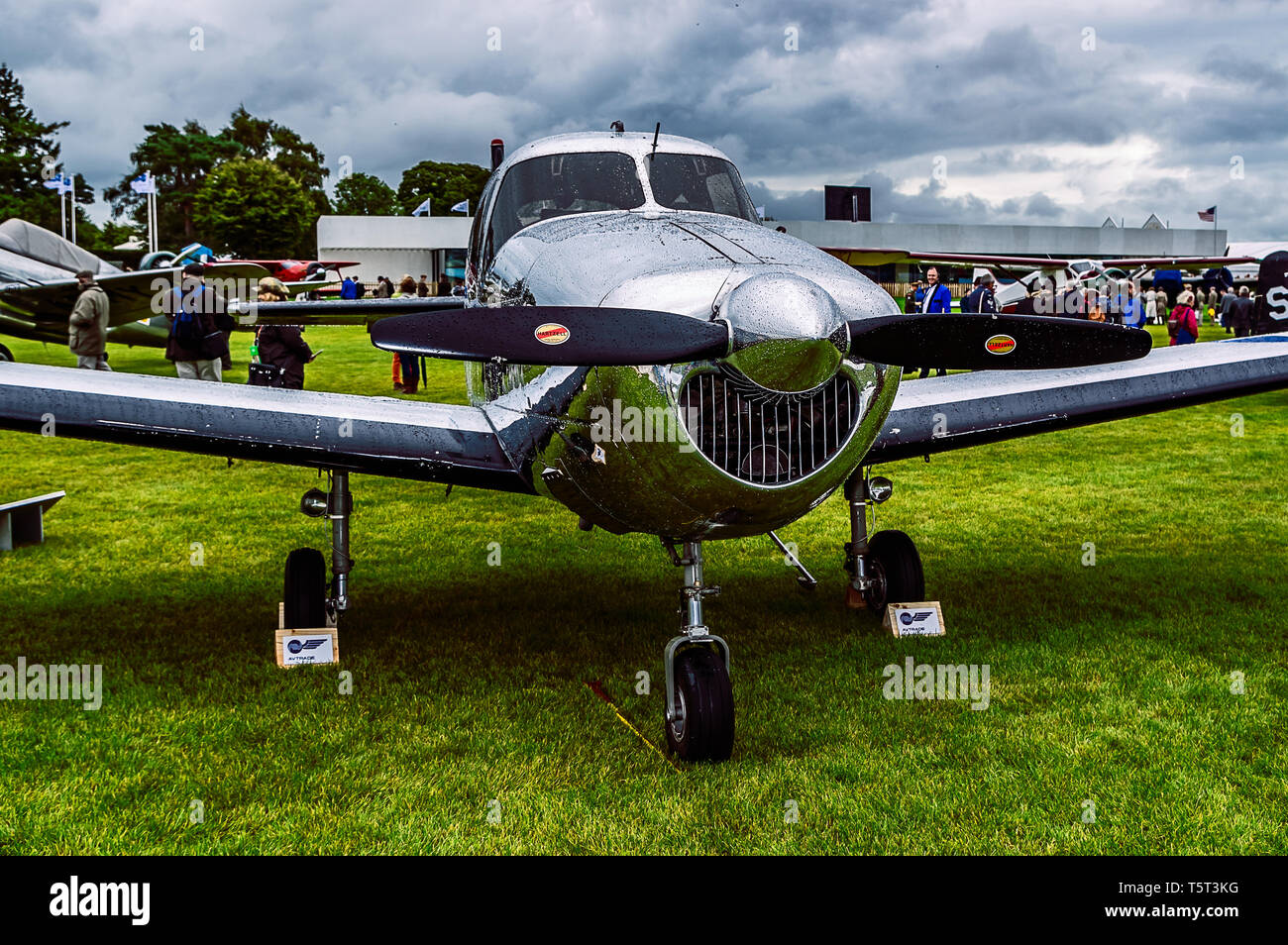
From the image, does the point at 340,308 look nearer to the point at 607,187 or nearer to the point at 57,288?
the point at 607,187

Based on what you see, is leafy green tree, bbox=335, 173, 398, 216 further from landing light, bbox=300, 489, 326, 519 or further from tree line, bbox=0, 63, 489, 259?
landing light, bbox=300, 489, 326, 519

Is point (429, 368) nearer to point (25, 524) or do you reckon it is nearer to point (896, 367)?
point (25, 524)

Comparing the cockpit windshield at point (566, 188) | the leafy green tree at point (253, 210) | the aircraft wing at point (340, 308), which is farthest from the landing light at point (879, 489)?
the leafy green tree at point (253, 210)

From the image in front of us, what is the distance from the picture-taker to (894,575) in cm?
696

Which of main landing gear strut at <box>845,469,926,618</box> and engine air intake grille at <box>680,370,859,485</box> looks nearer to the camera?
engine air intake grille at <box>680,370,859,485</box>

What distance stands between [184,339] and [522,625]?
1147 cm

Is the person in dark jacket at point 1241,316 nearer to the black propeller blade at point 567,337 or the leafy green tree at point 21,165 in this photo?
the black propeller blade at point 567,337

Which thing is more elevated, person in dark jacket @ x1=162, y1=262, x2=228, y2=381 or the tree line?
the tree line

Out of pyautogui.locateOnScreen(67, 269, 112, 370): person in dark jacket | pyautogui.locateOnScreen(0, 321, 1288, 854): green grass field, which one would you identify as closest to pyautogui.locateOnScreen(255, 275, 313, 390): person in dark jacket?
pyautogui.locateOnScreen(0, 321, 1288, 854): green grass field

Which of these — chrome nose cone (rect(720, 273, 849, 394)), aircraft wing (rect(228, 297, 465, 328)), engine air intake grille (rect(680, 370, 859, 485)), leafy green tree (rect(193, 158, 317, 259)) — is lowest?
engine air intake grille (rect(680, 370, 859, 485))

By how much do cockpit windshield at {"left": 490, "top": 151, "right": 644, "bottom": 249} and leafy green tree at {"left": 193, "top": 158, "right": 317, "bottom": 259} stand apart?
95.7m

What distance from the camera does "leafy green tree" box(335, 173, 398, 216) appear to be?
439ft

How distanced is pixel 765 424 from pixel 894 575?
3.12 m

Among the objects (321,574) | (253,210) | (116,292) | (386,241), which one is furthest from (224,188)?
(321,574)
